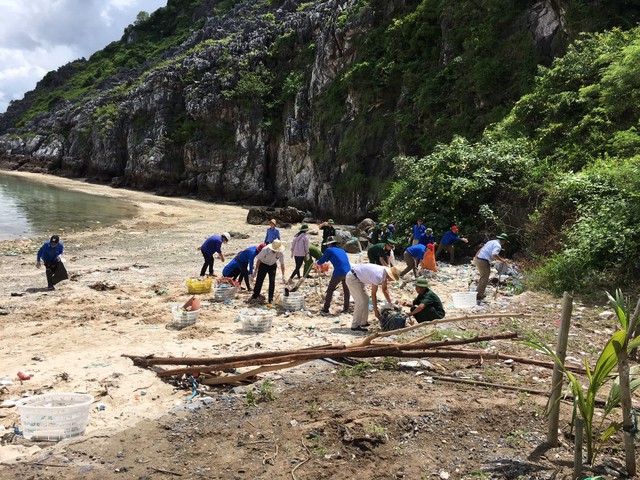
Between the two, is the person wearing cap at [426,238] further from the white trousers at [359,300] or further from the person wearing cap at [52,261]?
the person wearing cap at [52,261]

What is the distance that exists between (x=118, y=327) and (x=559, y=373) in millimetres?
7209

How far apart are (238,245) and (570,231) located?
12794 mm

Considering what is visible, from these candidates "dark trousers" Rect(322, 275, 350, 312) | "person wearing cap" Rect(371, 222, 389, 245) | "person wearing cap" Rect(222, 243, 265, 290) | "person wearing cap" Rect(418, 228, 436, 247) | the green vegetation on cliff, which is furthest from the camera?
"person wearing cap" Rect(371, 222, 389, 245)

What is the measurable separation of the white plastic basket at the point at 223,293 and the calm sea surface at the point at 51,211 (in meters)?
16.0

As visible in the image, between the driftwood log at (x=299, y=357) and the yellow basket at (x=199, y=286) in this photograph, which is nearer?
the driftwood log at (x=299, y=357)

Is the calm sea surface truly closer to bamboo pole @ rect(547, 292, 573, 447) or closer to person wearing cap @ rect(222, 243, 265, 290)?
person wearing cap @ rect(222, 243, 265, 290)

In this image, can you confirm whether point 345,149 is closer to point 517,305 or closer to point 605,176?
point 605,176

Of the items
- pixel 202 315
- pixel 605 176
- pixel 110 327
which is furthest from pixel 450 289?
pixel 110 327

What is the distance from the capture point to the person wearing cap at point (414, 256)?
12180mm

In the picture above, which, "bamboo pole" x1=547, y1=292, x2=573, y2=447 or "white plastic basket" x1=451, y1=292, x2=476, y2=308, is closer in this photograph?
"bamboo pole" x1=547, y1=292, x2=573, y2=447

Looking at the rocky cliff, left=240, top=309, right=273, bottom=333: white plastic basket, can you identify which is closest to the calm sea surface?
the rocky cliff

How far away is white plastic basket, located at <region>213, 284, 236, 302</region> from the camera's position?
34.8ft

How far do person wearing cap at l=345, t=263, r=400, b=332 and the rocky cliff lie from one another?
14.6m

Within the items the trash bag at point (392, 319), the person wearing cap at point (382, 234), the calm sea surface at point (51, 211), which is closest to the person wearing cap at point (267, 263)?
the trash bag at point (392, 319)
